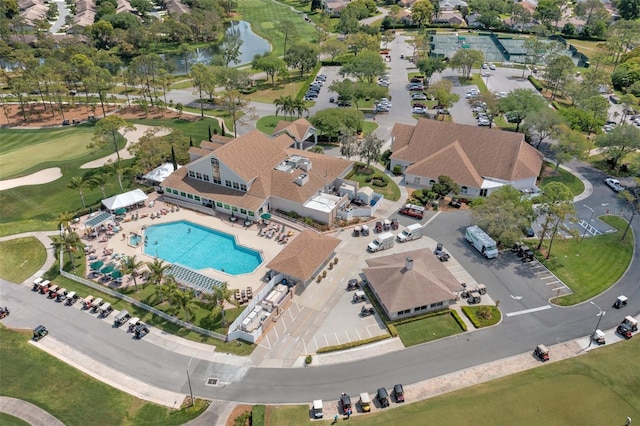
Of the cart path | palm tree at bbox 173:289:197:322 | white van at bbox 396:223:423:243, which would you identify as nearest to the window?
palm tree at bbox 173:289:197:322

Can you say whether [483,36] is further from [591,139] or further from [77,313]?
[77,313]

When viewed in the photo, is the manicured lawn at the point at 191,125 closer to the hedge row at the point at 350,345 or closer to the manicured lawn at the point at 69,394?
the manicured lawn at the point at 69,394

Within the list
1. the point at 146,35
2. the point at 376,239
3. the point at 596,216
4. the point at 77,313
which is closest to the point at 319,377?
the point at 376,239

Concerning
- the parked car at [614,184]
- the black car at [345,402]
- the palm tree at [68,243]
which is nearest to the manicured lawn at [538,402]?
the black car at [345,402]

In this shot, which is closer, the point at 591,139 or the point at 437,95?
the point at 591,139

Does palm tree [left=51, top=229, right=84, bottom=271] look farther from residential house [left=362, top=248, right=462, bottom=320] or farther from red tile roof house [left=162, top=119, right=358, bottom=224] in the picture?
residential house [left=362, top=248, right=462, bottom=320]

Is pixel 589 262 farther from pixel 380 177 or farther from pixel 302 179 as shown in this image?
pixel 302 179
